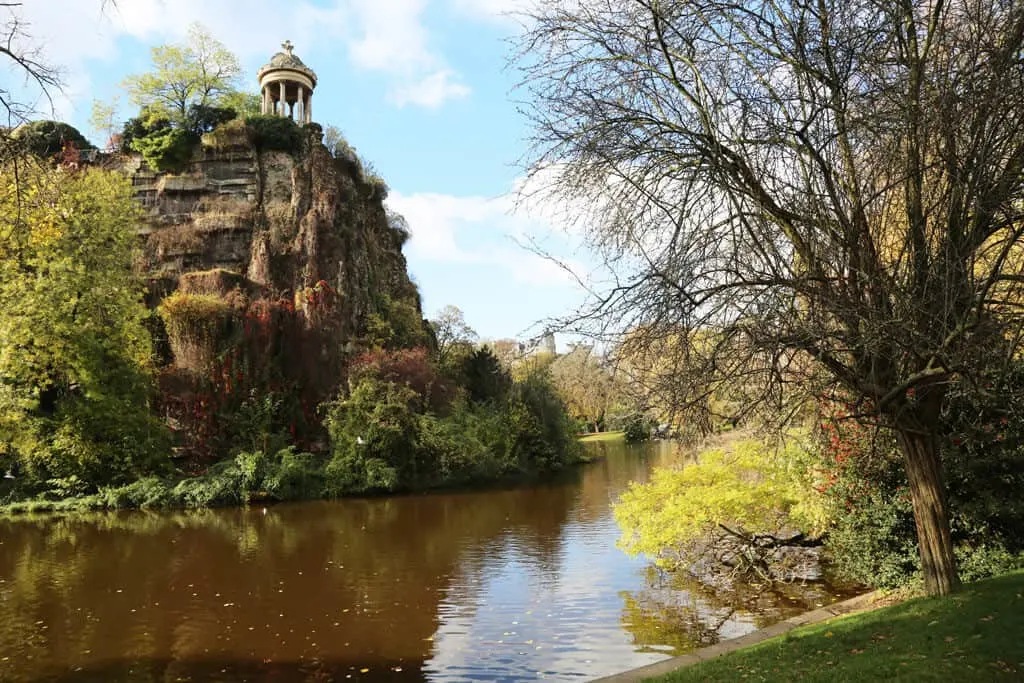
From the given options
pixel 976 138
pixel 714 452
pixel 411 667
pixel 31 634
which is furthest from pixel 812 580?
pixel 31 634

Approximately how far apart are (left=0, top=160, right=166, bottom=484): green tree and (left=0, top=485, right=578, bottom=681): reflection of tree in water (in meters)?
3.61

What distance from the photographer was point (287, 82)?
40.5m

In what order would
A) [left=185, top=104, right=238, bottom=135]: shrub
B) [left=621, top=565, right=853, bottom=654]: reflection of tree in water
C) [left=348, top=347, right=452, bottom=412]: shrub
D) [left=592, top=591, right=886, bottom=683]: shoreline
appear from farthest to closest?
[left=185, top=104, right=238, bottom=135]: shrub
[left=348, top=347, right=452, bottom=412]: shrub
[left=621, top=565, right=853, bottom=654]: reflection of tree in water
[left=592, top=591, right=886, bottom=683]: shoreline

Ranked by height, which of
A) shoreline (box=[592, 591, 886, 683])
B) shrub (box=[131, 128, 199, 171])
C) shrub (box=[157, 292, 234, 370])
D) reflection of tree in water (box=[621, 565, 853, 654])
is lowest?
reflection of tree in water (box=[621, 565, 853, 654])

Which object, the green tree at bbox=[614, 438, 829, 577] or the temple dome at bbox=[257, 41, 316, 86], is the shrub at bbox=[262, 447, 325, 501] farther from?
the temple dome at bbox=[257, 41, 316, 86]

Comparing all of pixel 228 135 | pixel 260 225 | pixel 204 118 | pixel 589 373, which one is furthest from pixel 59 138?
pixel 589 373

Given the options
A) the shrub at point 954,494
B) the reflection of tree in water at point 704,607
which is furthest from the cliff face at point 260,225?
the shrub at point 954,494

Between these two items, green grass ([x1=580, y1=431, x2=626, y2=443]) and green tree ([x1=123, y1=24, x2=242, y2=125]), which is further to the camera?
green grass ([x1=580, y1=431, x2=626, y2=443])

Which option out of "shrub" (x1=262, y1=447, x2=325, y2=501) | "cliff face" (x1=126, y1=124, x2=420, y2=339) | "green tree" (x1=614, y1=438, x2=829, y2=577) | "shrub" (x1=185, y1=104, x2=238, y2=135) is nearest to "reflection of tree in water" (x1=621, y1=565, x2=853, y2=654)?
"green tree" (x1=614, y1=438, x2=829, y2=577)

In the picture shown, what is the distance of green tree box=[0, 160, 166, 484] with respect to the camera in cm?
2258

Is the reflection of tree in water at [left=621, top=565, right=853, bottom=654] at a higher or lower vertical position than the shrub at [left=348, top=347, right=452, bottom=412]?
lower

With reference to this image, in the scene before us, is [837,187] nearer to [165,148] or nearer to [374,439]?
[374,439]

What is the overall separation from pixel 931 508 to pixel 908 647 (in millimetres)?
1797

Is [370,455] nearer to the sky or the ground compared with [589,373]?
nearer to the ground
